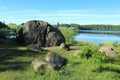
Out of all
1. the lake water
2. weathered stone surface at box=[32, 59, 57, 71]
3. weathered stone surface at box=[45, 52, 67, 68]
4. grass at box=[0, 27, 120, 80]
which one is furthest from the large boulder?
the lake water

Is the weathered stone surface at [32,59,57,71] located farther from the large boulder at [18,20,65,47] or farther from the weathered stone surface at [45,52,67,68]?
the large boulder at [18,20,65,47]

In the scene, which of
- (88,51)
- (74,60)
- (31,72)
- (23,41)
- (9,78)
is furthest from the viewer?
(23,41)

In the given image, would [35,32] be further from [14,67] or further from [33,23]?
[14,67]

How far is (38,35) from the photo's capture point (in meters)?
23.5

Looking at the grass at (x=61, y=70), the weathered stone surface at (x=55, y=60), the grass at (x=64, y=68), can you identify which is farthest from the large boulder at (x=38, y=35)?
the weathered stone surface at (x=55, y=60)

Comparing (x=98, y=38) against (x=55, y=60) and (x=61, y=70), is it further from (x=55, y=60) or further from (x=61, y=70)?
(x=61, y=70)

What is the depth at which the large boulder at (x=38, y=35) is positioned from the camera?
23.1 metres

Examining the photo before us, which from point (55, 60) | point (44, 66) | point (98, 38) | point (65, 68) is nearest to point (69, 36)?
point (98, 38)

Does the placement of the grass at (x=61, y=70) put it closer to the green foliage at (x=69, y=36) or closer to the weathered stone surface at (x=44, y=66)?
the weathered stone surface at (x=44, y=66)

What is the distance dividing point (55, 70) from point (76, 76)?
3.63 ft

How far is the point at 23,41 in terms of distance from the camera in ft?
75.4

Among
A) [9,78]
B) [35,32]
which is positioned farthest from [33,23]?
[9,78]

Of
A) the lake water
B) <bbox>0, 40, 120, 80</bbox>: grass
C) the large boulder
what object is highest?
the large boulder

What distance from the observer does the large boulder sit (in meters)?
23.1
